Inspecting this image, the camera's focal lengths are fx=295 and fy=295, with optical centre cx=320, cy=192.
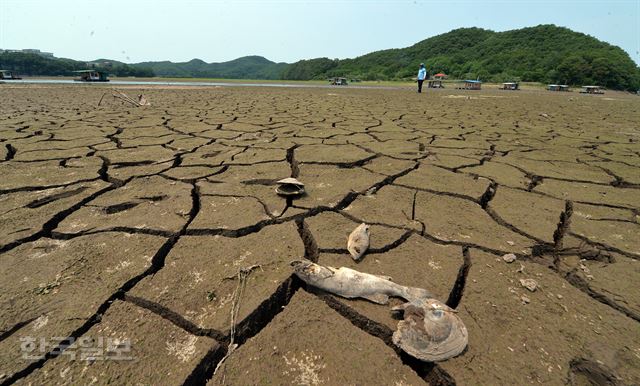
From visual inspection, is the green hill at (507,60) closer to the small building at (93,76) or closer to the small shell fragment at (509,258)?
the small building at (93,76)

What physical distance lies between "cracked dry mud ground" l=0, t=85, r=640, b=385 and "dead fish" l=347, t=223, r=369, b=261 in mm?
39

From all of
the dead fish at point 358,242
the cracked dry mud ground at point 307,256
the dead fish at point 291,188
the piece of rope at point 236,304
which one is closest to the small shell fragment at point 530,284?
the cracked dry mud ground at point 307,256

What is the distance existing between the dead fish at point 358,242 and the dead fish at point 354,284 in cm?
16

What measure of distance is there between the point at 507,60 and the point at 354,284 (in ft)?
171

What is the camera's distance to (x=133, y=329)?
92 centimetres

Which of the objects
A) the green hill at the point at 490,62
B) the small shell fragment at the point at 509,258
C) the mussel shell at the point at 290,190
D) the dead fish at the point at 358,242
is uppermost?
the green hill at the point at 490,62

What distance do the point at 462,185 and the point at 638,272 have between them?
100cm

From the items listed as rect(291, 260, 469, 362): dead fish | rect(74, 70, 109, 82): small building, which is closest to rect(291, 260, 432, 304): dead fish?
rect(291, 260, 469, 362): dead fish

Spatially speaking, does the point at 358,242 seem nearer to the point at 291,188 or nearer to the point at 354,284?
the point at 354,284

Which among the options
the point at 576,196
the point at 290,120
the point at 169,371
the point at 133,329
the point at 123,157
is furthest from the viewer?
the point at 290,120

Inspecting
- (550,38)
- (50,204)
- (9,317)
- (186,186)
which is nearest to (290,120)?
(186,186)

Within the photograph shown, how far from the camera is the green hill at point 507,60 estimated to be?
32531 millimetres

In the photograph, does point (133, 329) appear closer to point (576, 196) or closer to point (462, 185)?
point (462, 185)

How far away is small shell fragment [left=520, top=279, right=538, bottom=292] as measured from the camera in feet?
3.65
